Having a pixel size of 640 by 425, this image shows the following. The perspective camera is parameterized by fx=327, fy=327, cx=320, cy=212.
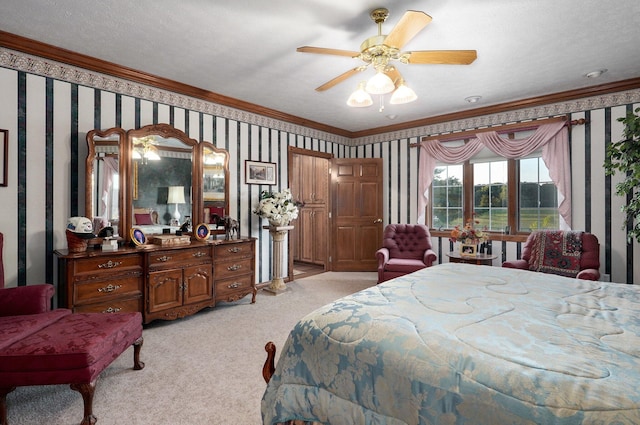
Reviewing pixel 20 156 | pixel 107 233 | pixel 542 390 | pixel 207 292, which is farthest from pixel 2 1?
pixel 542 390

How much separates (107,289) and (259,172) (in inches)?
101

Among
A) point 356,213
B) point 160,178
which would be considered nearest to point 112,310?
point 160,178

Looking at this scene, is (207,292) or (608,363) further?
(207,292)

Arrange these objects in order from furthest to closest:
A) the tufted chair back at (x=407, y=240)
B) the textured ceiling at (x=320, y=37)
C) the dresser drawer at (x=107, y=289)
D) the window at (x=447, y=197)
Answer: the window at (x=447, y=197) < the tufted chair back at (x=407, y=240) < the dresser drawer at (x=107, y=289) < the textured ceiling at (x=320, y=37)

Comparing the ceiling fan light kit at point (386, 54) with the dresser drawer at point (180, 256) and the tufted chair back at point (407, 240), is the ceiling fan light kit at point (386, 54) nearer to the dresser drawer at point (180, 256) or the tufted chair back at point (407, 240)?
the dresser drawer at point (180, 256)

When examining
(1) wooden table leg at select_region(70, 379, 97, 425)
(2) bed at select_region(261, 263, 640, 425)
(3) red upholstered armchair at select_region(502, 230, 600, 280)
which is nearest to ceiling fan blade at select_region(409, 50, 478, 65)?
(2) bed at select_region(261, 263, 640, 425)

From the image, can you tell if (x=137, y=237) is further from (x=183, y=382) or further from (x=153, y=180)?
(x=183, y=382)

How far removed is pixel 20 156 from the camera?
117 inches

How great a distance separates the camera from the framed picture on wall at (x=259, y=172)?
4758mm

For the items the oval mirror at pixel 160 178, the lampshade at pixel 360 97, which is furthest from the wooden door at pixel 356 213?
the lampshade at pixel 360 97

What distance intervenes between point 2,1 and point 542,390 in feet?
12.6

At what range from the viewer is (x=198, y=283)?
361 centimetres

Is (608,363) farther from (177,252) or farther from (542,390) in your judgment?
(177,252)

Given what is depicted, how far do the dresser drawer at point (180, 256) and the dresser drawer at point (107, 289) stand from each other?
19cm
